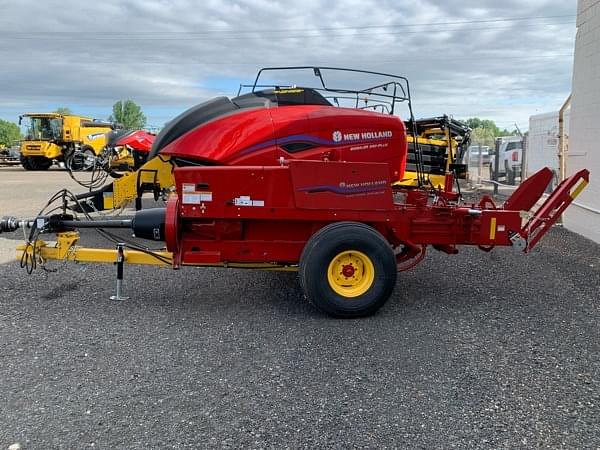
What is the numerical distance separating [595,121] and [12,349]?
8.83m

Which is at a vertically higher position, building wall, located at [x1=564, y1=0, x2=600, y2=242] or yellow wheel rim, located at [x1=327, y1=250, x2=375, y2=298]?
building wall, located at [x1=564, y1=0, x2=600, y2=242]

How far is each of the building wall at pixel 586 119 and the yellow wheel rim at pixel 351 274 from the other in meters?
5.71

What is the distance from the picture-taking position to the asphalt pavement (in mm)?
3113

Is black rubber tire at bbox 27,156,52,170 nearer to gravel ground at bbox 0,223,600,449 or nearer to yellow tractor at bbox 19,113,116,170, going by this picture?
yellow tractor at bbox 19,113,116,170

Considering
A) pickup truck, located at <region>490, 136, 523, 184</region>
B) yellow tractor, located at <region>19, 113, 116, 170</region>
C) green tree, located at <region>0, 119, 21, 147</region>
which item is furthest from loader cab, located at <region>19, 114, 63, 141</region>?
green tree, located at <region>0, 119, 21, 147</region>

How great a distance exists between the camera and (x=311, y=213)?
496 cm

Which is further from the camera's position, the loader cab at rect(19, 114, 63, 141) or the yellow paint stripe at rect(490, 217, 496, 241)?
the loader cab at rect(19, 114, 63, 141)

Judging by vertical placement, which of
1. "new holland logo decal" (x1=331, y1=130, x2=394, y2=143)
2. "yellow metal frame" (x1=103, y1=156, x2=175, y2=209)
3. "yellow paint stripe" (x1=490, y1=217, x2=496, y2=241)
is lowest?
"yellow paint stripe" (x1=490, y1=217, x2=496, y2=241)

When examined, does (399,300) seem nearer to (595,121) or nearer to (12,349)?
(12,349)

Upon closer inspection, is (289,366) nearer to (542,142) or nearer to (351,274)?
(351,274)

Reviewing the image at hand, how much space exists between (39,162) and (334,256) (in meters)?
30.3

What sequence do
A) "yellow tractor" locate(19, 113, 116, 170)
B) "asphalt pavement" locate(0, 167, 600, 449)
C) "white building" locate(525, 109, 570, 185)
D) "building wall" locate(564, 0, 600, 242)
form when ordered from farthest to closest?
1. "yellow tractor" locate(19, 113, 116, 170)
2. "white building" locate(525, 109, 570, 185)
3. "building wall" locate(564, 0, 600, 242)
4. "asphalt pavement" locate(0, 167, 600, 449)

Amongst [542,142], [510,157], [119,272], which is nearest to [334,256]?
[119,272]

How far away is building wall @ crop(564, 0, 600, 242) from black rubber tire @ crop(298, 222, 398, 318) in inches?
222
